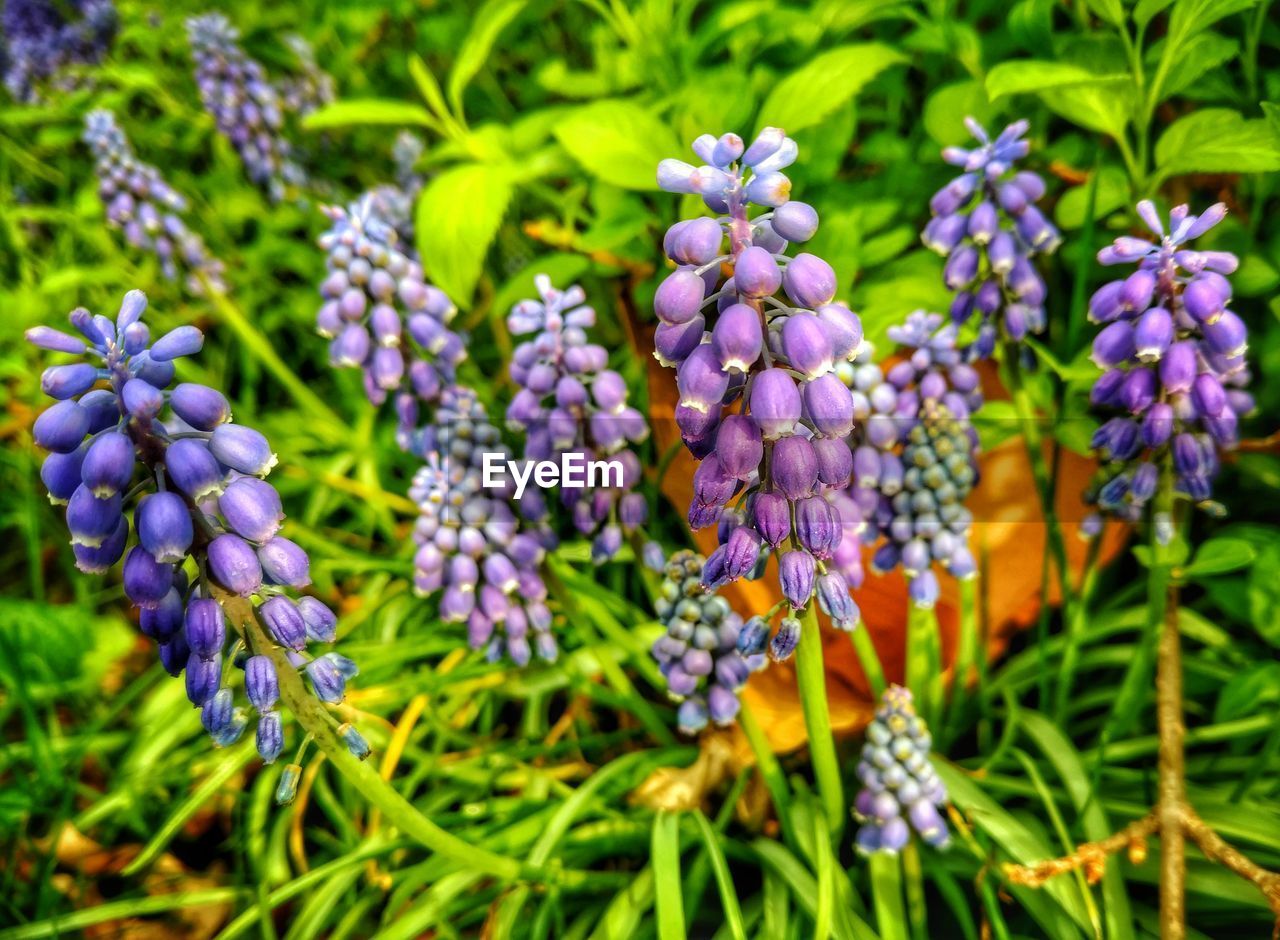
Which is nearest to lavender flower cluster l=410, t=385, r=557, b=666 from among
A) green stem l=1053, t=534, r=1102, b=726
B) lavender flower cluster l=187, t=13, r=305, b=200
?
→ green stem l=1053, t=534, r=1102, b=726

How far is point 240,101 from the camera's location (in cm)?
519

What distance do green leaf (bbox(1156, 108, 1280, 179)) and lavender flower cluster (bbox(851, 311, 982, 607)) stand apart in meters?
0.77

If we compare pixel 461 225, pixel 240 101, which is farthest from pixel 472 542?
pixel 240 101

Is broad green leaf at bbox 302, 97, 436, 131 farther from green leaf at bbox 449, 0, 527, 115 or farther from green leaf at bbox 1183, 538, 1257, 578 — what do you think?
green leaf at bbox 1183, 538, 1257, 578

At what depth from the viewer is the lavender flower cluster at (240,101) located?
16.6 ft

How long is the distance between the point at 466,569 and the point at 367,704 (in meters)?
0.88

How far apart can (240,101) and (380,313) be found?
2.96 m

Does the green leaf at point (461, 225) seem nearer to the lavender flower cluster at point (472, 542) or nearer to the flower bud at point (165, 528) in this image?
the lavender flower cluster at point (472, 542)

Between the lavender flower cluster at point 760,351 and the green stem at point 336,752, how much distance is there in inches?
38.1

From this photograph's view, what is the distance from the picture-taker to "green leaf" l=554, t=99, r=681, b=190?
2836 millimetres

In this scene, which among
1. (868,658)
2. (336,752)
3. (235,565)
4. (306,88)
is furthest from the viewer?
(306,88)

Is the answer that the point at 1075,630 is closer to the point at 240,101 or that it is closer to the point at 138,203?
the point at 138,203

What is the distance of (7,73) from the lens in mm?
6176

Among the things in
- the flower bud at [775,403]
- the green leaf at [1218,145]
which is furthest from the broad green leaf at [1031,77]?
the flower bud at [775,403]
